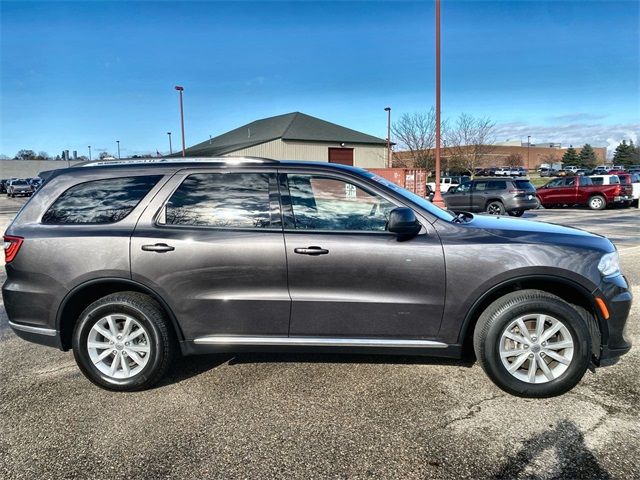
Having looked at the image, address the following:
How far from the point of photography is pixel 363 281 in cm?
332

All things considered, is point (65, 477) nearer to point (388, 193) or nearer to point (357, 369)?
point (357, 369)

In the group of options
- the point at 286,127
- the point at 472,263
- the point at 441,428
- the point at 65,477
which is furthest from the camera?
the point at 286,127

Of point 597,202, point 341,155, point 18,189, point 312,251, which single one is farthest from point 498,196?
point 18,189

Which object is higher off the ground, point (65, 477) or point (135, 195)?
point (135, 195)

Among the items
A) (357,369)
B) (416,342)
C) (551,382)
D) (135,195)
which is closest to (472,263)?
(416,342)

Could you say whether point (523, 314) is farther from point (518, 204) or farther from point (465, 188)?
point (465, 188)

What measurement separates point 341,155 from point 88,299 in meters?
34.7

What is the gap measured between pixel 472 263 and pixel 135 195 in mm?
2633

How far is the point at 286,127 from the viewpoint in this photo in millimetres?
36500

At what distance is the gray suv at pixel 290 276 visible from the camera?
3.27 m

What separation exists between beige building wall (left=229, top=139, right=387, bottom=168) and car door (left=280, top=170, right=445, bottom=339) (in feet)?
99.6

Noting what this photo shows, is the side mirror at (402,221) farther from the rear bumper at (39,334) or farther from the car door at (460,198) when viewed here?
the car door at (460,198)

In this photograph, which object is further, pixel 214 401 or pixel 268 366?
pixel 268 366

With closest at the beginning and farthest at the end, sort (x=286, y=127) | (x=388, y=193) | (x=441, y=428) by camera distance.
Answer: (x=441, y=428) → (x=388, y=193) → (x=286, y=127)
